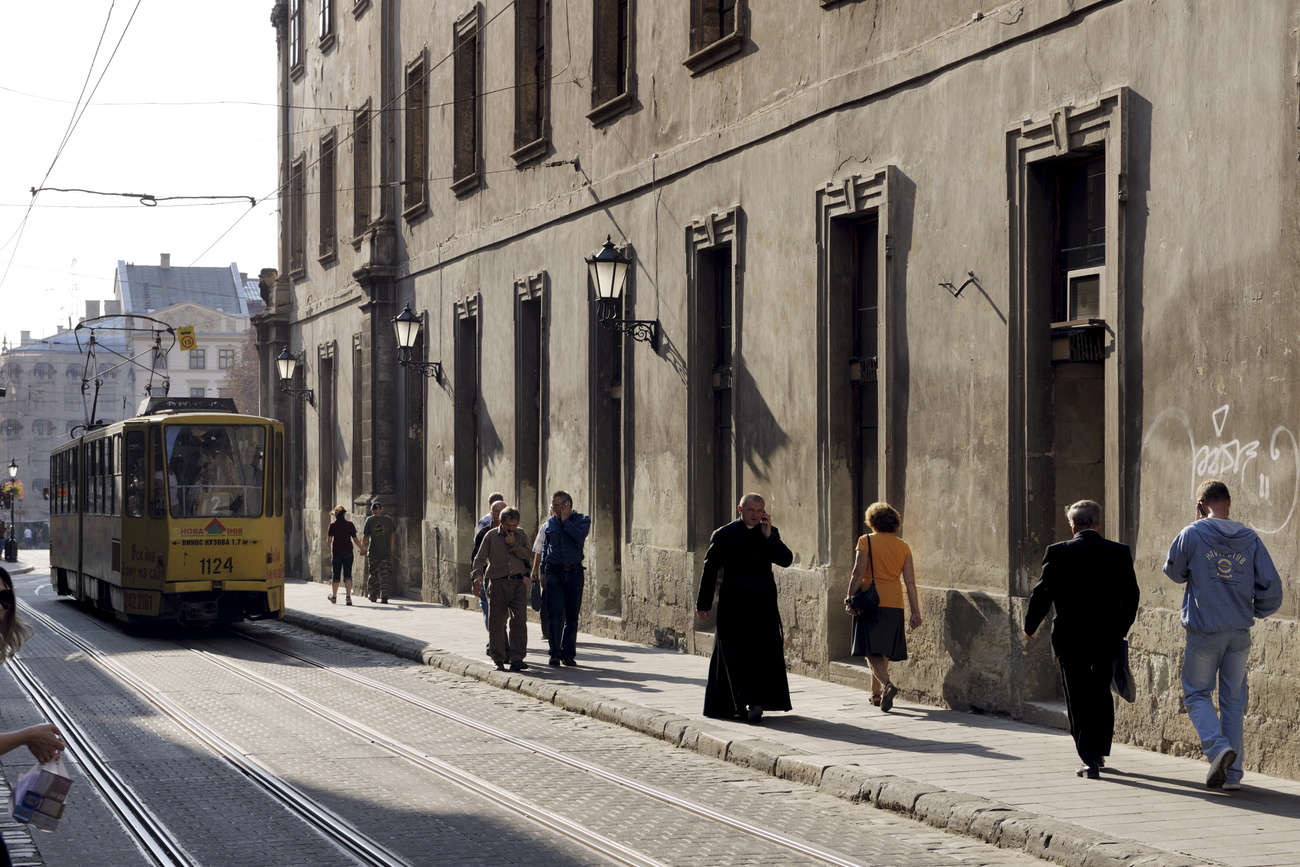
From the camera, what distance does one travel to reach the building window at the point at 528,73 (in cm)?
2239

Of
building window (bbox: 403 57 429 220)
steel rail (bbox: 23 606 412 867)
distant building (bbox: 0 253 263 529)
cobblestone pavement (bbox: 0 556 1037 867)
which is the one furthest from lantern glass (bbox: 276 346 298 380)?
distant building (bbox: 0 253 263 529)

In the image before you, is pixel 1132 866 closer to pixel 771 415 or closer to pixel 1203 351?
pixel 1203 351

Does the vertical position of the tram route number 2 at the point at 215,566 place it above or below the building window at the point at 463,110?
below

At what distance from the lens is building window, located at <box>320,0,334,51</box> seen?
1324 inches

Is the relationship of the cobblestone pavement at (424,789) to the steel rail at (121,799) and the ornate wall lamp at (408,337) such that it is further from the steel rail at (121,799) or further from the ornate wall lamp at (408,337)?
the ornate wall lamp at (408,337)

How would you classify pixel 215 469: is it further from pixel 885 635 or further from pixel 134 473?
pixel 885 635

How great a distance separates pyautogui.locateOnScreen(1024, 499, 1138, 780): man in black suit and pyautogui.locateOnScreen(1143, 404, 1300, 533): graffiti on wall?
2.91ft

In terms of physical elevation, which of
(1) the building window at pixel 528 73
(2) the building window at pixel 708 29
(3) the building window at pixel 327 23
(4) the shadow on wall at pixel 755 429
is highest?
(3) the building window at pixel 327 23

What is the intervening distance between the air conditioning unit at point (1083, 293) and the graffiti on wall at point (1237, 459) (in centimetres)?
127

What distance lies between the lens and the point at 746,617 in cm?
1205

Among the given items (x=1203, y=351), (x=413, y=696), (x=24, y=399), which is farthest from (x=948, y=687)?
(x=24, y=399)

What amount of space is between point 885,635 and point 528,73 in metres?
12.6

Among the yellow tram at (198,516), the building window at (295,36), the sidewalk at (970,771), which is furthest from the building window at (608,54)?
the building window at (295,36)

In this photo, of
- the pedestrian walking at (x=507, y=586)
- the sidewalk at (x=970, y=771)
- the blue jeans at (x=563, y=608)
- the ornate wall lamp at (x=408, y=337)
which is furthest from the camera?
the ornate wall lamp at (x=408, y=337)
